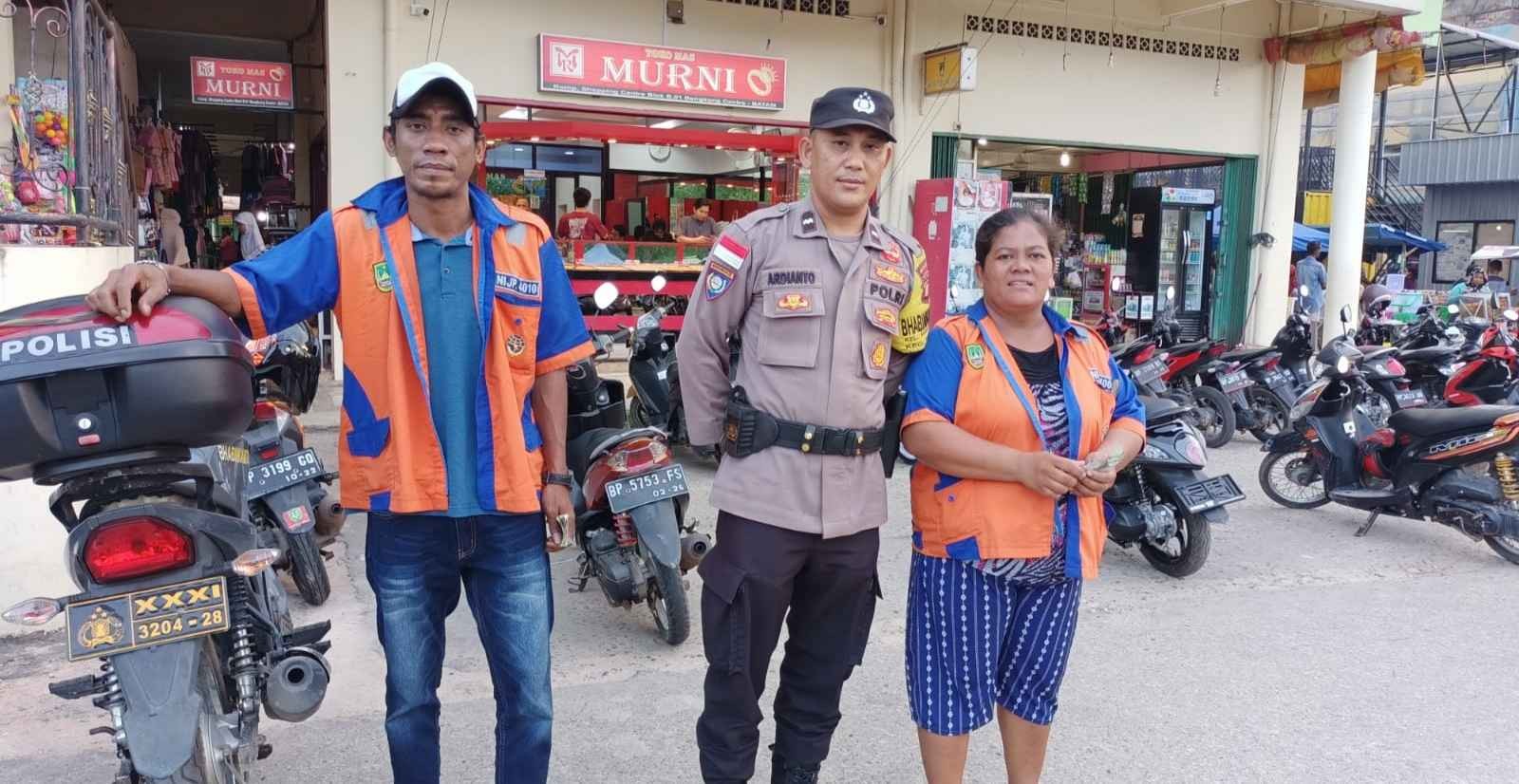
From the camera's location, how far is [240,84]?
383 inches

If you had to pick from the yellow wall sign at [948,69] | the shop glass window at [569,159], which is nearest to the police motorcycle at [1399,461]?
the yellow wall sign at [948,69]

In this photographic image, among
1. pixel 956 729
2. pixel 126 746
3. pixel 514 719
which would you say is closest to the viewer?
pixel 126 746

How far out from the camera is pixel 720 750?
270 centimetres

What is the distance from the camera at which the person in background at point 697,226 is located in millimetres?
13367

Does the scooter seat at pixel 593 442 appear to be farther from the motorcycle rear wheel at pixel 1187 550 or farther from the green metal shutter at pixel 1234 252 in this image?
the green metal shutter at pixel 1234 252

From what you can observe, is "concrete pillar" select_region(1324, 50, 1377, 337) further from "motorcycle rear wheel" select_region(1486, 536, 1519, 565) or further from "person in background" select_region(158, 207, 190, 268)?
"person in background" select_region(158, 207, 190, 268)

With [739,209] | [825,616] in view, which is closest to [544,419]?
[825,616]

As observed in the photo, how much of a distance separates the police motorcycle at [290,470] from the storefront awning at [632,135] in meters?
5.81

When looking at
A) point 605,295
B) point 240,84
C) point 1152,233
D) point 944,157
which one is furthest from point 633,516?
point 1152,233

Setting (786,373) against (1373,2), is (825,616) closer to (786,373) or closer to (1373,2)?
(786,373)

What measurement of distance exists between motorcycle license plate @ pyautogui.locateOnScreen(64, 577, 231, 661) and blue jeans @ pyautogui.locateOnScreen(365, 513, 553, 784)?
340mm

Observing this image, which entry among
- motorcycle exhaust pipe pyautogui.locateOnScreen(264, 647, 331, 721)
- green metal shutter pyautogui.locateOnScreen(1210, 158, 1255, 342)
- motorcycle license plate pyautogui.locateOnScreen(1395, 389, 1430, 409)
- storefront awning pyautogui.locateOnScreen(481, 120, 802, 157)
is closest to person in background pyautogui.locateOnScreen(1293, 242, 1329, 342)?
green metal shutter pyautogui.locateOnScreen(1210, 158, 1255, 342)

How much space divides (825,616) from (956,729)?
0.45 metres

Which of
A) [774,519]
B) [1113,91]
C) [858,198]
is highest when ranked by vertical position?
[1113,91]
